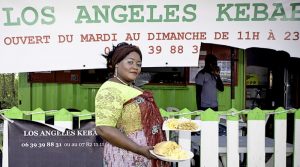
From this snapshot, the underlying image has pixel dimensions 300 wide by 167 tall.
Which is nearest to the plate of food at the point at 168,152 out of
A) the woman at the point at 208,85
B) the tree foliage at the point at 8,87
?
the woman at the point at 208,85

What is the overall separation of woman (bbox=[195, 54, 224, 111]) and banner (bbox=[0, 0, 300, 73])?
1579 millimetres

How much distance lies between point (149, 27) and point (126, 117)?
2584 millimetres

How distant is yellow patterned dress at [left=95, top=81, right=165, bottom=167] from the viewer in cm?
226

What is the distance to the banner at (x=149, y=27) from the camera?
469 centimetres

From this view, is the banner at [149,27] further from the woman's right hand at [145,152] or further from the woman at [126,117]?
the woman's right hand at [145,152]

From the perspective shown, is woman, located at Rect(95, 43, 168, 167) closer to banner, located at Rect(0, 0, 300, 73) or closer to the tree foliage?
banner, located at Rect(0, 0, 300, 73)

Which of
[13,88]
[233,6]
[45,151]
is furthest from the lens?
[13,88]

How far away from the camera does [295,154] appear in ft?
14.5

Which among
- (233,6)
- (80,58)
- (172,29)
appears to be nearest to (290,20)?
(233,6)

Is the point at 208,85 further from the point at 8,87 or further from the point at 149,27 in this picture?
the point at 8,87

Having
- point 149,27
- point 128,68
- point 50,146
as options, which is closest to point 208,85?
point 149,27

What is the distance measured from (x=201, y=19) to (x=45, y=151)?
2.41 metres

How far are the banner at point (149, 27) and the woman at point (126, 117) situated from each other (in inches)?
92.4

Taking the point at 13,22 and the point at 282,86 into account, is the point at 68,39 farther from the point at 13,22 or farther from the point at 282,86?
the point at 282,86
